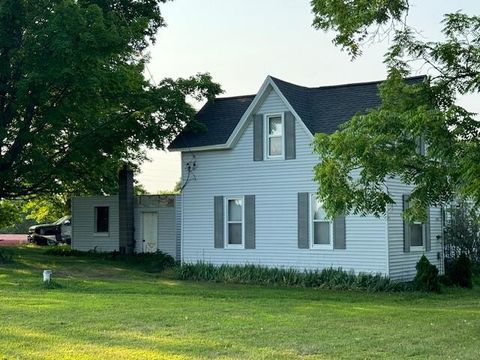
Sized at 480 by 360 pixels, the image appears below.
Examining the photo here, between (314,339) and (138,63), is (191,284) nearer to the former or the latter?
(314,339)

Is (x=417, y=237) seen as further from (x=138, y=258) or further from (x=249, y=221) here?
(x=138, y=258)

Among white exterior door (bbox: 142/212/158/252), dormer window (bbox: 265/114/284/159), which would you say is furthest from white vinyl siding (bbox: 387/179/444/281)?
white exterior door (bbox: 142/212/158/252)

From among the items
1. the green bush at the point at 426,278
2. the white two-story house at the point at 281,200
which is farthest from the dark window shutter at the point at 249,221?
the green bush at the point at 426,278

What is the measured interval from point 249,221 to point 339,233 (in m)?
3.29

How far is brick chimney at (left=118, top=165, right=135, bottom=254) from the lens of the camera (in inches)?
1158

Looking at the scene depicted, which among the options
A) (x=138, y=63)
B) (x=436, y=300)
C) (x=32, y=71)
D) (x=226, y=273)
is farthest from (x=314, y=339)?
(x=138, y=63)

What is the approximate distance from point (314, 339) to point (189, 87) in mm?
17208

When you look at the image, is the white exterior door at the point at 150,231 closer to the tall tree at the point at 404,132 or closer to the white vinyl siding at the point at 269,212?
the white vinyl siding at the point at 269,212

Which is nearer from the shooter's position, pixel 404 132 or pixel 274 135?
pixel 404 132

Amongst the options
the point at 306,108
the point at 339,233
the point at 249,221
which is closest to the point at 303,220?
the point at 339,233

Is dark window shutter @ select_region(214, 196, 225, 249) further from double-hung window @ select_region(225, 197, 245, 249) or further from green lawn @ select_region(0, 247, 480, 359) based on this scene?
green lawn @ select_region(0, 247, 480, 359)

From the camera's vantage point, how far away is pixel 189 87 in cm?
2562

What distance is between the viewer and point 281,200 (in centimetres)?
2120

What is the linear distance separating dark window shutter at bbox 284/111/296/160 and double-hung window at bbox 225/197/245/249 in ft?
7.75
